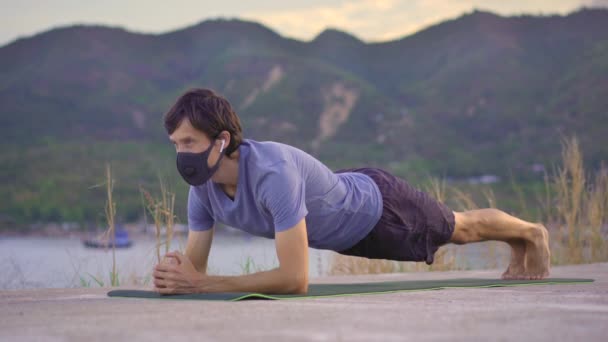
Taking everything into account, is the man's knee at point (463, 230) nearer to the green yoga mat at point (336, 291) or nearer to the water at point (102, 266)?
the green yoga mat at point (336, 291)

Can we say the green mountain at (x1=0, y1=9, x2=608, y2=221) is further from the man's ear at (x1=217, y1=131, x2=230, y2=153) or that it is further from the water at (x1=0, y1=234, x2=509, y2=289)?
the man's ear at (x1=217, y1=131, x2=230, y2=153)

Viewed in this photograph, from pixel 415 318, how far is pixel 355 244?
4.21 ft

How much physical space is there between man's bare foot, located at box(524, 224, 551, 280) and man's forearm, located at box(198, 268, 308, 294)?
1325mm

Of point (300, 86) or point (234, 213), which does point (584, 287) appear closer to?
point (234, 213)

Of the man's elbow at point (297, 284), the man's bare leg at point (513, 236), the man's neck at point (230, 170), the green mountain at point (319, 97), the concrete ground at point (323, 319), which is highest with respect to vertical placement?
the green mountain at point (319, 97)

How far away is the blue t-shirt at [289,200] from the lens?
8.27 ft

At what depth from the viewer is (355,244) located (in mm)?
3111

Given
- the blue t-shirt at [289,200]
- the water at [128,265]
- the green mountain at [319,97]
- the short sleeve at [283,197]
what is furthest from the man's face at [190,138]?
the green mountain at [319,97]

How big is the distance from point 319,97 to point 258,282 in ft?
152

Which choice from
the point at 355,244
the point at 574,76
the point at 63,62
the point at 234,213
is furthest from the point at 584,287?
the point at 63,62

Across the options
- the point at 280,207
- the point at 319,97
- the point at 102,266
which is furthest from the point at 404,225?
the point at 319,97

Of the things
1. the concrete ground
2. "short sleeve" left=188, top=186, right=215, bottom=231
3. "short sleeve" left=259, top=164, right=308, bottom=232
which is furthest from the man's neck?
the concrete ground

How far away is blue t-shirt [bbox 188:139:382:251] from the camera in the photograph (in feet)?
8.27

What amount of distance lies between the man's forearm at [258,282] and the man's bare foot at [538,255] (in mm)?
1325
